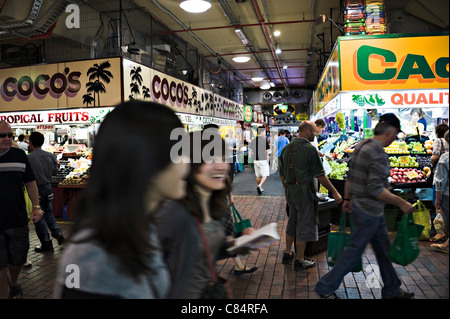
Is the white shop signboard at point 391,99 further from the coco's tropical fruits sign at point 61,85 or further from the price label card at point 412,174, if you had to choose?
the coco's tropical fruits sign at point 61,85

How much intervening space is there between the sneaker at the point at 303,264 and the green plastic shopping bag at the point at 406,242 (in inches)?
57.2

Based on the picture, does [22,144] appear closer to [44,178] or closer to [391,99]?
[44,178]

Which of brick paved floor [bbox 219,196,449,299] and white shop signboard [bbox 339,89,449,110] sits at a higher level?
white shop signboard [bbox 339,89,449,110]

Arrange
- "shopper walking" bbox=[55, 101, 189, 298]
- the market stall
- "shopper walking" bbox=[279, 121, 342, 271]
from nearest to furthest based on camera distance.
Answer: "shopper walking" bbox=[55, 101, 189, 298], "shopper walking" bbox=[279, 121, 342, 271], the market stall

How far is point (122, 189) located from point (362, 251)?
2.82 metres

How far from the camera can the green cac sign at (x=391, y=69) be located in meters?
4.70

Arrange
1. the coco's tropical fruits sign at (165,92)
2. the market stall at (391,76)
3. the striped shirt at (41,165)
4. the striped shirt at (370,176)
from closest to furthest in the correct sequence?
1. the striped shirt at (370,176)
2. the market stall at (391,76)
3. the striped shirt at (41,165)
4. the coco's tropical fruits sign at (165,92)

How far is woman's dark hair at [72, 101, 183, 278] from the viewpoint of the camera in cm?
97

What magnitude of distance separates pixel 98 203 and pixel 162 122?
0.29 m

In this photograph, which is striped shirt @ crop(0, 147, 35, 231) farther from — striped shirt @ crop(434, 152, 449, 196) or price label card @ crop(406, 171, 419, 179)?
price label card @ crop(406, 171, 419, 179)

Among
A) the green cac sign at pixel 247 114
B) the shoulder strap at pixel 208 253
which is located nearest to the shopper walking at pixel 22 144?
the shoulder strap at pixel 208 253

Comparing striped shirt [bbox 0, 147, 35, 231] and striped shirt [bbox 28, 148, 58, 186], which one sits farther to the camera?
striped shirt [bbox 28, 148, 58, 186]

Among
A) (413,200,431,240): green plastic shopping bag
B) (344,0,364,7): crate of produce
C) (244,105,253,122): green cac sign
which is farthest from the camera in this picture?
(244,105,253,122): green cac sign

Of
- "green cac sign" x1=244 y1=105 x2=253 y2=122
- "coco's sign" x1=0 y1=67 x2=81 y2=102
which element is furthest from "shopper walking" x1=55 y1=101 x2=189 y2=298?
"green cac sign" x1=244 y1=105 x2=253 y2=122
